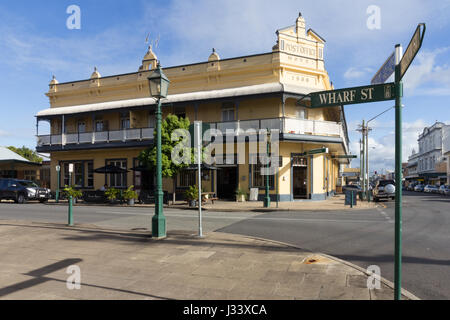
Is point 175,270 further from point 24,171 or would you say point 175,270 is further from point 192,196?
point 24,171

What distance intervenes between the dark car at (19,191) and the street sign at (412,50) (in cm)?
2578

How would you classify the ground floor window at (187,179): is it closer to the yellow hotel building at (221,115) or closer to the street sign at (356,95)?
the yellow hotel building at (221,115)

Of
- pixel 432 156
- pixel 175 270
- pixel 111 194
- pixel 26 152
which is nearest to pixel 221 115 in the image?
pixel 111 194

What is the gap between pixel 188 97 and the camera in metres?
22.8

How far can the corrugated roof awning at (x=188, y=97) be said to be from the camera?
20.5 metres

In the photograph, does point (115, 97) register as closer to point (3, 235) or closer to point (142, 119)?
point (142, 119)

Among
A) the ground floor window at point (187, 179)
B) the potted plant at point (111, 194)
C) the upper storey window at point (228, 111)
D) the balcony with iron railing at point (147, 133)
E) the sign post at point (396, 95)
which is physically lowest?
the potted plant at point (111, 194)

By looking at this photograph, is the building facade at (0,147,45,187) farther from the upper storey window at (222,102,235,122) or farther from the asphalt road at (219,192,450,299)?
the asphalt road at (219,192,450,299)

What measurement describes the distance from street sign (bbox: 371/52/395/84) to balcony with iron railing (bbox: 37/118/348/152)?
16283 mm

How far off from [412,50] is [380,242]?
20.7ft

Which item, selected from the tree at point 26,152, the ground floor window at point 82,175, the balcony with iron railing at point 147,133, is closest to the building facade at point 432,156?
the balcony with iron railing at point 147,133

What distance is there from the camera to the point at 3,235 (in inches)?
366
